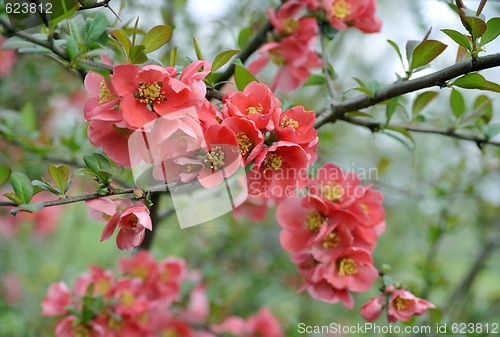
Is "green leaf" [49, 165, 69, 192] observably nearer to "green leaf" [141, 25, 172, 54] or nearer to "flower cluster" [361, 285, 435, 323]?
"green leaf" [141, 25, 172, 54]

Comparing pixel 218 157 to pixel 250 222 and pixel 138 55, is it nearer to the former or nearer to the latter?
pixel 138 55

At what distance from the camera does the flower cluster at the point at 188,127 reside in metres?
0.51

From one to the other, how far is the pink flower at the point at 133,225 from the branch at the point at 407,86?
35 cm

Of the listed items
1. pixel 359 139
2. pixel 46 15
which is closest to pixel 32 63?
pixel 46 15

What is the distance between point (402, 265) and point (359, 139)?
1659 millimetres

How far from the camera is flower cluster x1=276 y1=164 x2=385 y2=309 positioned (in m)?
0.69

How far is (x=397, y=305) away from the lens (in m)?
0.70

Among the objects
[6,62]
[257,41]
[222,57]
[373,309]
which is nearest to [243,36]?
[257,41]

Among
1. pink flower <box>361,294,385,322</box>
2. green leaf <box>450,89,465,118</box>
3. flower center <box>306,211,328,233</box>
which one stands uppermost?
green leaf <box>450,89,465,118</box>

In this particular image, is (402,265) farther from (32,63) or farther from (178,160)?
(32,63)

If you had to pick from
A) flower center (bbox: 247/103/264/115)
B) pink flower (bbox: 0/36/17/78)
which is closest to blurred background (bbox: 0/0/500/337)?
pink flower (bbox: 0/36/17/78)

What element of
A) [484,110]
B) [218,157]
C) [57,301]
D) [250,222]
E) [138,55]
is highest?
[138,55]

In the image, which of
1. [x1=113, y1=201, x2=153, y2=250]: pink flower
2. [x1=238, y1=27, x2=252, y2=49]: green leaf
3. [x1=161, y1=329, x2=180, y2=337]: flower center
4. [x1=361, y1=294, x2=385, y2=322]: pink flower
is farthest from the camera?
[x1=161, y1=329, x2=180, y2=337]: flower center

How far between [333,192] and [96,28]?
0.49 metres
